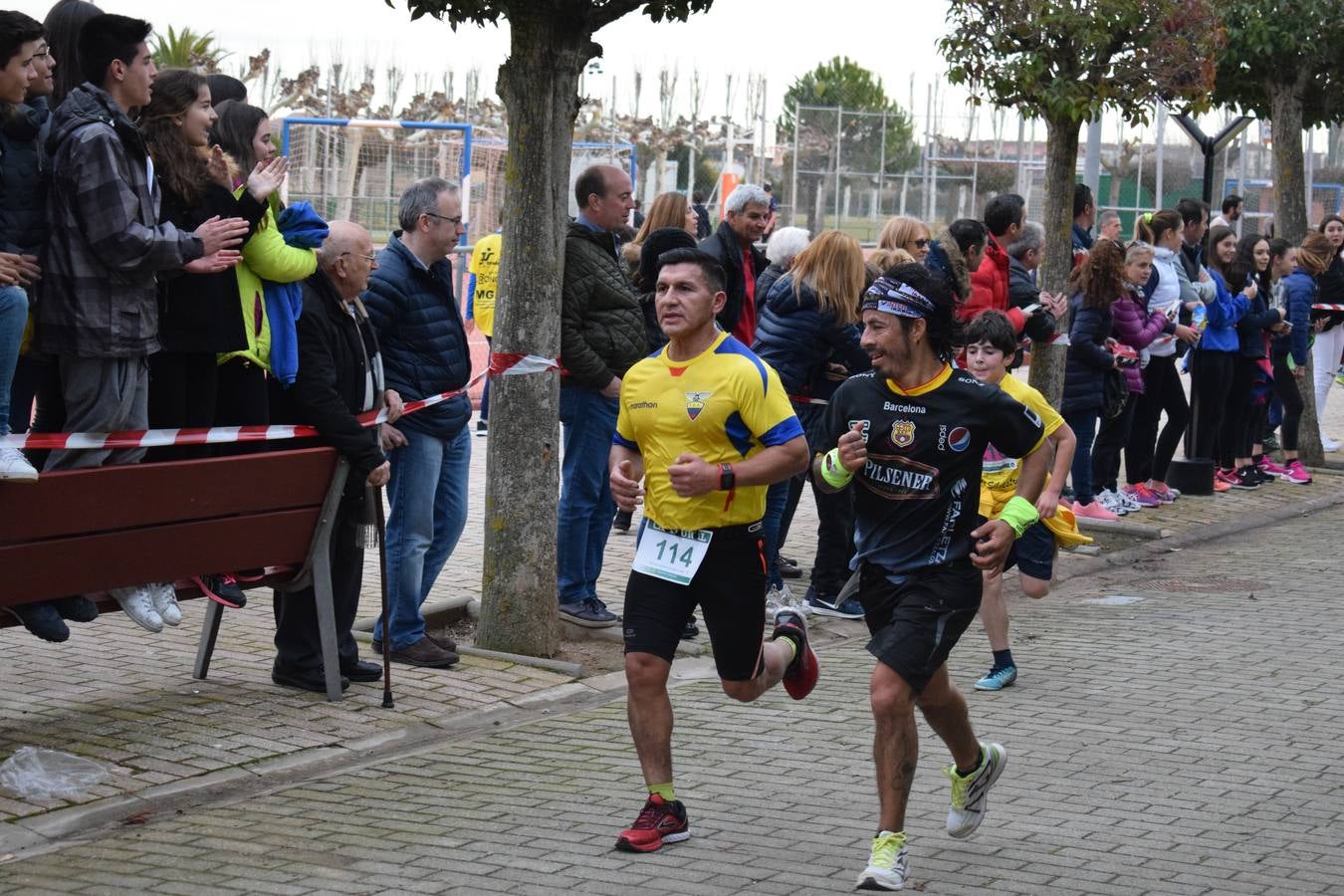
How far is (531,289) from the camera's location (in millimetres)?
8250

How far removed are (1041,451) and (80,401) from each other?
3.37m

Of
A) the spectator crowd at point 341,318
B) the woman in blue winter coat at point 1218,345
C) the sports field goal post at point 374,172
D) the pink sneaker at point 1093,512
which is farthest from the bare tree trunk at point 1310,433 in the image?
the sports field goal post at point 374,172

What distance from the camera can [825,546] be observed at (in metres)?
9.91

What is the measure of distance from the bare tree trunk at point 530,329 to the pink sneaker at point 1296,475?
967cm

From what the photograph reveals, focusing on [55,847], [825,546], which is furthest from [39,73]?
[825,546]

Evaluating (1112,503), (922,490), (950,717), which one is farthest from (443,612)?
(1112,503)

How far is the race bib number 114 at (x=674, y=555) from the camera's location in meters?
5.90

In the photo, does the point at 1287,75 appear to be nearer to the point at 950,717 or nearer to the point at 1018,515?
the point at 1018,515

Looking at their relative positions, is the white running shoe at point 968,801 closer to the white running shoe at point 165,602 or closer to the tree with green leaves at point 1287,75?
the white running shoe at point 165,602

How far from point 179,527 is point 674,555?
198 centimetres

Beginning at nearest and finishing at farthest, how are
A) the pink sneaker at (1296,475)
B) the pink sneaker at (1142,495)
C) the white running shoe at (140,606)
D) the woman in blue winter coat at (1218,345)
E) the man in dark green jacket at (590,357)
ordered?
the white running shoe at (140,606) → the man in dark green jacket at (590,357) → the pink sneaker at (1142,495) → the woman in blue winter coat at (1218,345) → the pink sneaker at (1296,475)

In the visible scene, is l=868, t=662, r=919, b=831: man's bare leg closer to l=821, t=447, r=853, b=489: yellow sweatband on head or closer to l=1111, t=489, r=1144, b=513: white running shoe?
l=821, t=447, r=853, b=489: yellow sweatband on head

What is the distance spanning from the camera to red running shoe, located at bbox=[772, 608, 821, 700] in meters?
6.39

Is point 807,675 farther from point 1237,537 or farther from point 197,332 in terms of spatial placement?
point 1237,537
